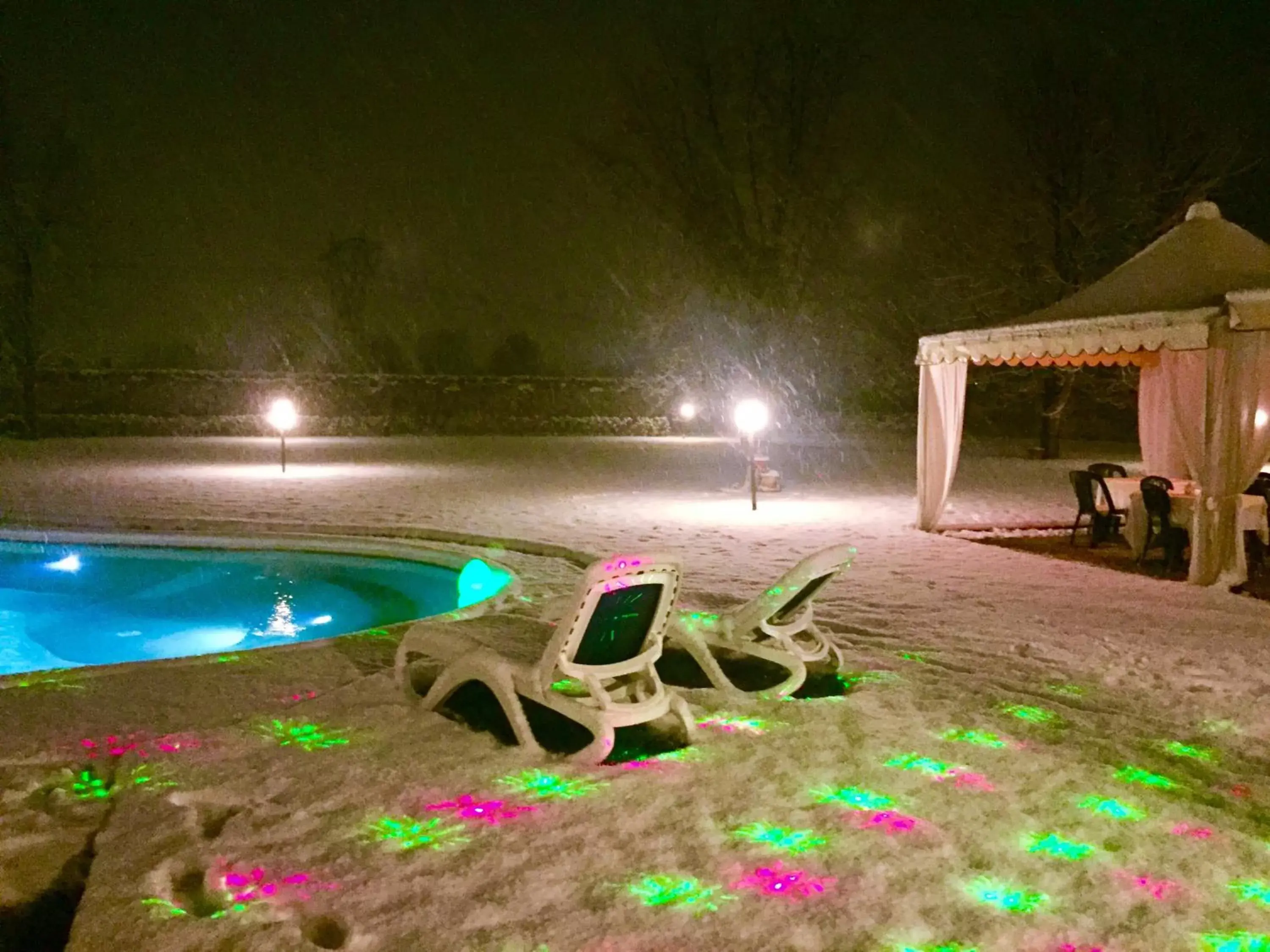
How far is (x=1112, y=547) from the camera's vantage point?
9.43 meters

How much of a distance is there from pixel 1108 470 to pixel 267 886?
33.7ft

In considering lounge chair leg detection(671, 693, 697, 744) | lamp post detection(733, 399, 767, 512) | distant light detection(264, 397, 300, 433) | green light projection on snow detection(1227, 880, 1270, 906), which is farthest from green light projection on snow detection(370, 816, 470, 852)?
distant light detection(264, 397, 300, 433)

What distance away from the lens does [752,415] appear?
39.8 feet

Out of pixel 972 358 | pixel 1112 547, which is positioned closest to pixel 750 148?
pixel 972 358

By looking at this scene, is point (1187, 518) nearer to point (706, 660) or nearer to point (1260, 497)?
point (1260, 497)

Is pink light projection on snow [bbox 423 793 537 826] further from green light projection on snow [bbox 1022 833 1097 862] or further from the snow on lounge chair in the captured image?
green light projection on snow [bbox 1022 833 1097 862]

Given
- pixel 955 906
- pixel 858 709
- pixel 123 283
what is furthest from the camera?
pixel 123 283

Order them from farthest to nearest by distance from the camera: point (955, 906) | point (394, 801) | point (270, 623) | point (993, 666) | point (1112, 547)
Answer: point (1112, 547) < point (270, 623) < point (993, 666) < point (394, 801) < point (955, 906)

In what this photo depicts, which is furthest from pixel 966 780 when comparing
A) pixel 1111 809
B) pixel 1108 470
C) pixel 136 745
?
pixel 1108 470

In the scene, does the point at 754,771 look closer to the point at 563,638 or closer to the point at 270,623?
the point at 563,638

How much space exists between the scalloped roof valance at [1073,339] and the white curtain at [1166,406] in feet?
3.02

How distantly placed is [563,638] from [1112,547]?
7.49 m

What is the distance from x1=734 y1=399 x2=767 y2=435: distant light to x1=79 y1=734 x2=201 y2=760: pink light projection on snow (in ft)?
28.9

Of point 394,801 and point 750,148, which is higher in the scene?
point 750,148
